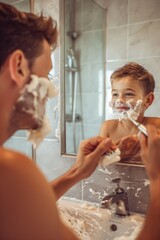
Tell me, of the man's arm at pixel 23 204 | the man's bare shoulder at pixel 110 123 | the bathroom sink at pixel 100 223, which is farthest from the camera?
the man's bare shoulder at pixel 110 123

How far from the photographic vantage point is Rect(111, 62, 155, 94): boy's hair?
963 mm

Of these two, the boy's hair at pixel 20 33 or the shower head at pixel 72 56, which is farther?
the shower head at pixel 72 56

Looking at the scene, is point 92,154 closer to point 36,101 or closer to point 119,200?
point 119,200

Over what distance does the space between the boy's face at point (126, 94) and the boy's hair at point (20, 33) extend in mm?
431

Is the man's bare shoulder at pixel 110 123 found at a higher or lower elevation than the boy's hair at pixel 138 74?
lower

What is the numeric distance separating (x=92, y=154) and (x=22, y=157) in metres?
0.52

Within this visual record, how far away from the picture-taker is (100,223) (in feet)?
3.23

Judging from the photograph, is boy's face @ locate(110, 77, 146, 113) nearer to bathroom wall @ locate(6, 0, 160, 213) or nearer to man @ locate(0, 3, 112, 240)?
bathroom wall @ locate(6, 0, 160, 213)

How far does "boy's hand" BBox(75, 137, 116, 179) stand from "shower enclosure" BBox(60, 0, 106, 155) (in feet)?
0.38

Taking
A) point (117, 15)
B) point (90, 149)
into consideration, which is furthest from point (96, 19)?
point (90, 149)

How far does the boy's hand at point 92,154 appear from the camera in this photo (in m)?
0.97

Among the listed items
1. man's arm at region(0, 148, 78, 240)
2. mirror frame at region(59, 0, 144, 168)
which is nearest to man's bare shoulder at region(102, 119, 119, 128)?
mirror frame at region(59, 0, 144, 168)

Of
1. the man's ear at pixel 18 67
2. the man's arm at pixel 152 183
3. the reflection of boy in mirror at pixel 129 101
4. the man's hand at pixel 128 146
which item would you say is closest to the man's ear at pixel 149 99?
the reflection of boy in mirror at pixel 129 101

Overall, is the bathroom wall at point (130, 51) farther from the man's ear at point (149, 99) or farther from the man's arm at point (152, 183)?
the man's arm at point (152, 183)
